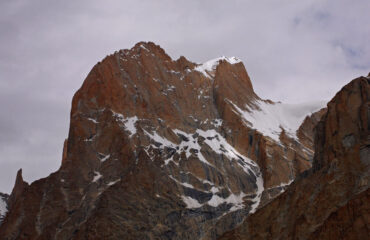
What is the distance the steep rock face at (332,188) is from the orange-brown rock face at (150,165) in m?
36.4

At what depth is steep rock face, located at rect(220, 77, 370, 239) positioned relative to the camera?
3984 inches

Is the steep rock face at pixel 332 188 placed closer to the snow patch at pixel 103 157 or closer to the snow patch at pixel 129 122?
the snow patch at pixel 103 157

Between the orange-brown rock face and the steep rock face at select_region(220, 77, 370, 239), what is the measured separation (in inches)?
1432

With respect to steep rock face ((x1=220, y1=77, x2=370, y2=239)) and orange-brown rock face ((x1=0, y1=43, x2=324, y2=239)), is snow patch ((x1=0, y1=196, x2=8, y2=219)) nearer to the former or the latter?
orange-brown rock face ((x1=0, y1=43, x2=324, y2=239))

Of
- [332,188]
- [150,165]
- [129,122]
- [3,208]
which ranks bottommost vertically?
[332,188]

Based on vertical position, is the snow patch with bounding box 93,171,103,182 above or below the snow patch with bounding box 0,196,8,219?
below

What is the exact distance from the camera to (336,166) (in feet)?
371

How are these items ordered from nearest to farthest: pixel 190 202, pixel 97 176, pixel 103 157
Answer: pixel 190 202, pixel 97 176, pixel 103 157

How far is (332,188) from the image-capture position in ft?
364

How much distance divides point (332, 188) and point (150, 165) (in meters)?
60.9

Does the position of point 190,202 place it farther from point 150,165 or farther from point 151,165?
point 150,165

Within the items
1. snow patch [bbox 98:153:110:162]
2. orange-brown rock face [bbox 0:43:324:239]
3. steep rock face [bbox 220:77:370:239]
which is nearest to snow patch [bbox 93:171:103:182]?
orange-brown rock face [bbox 0:43:324:239]

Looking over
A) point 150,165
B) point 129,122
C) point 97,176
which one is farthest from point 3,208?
point 150,165

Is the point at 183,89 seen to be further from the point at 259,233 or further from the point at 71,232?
the point at 259,233
